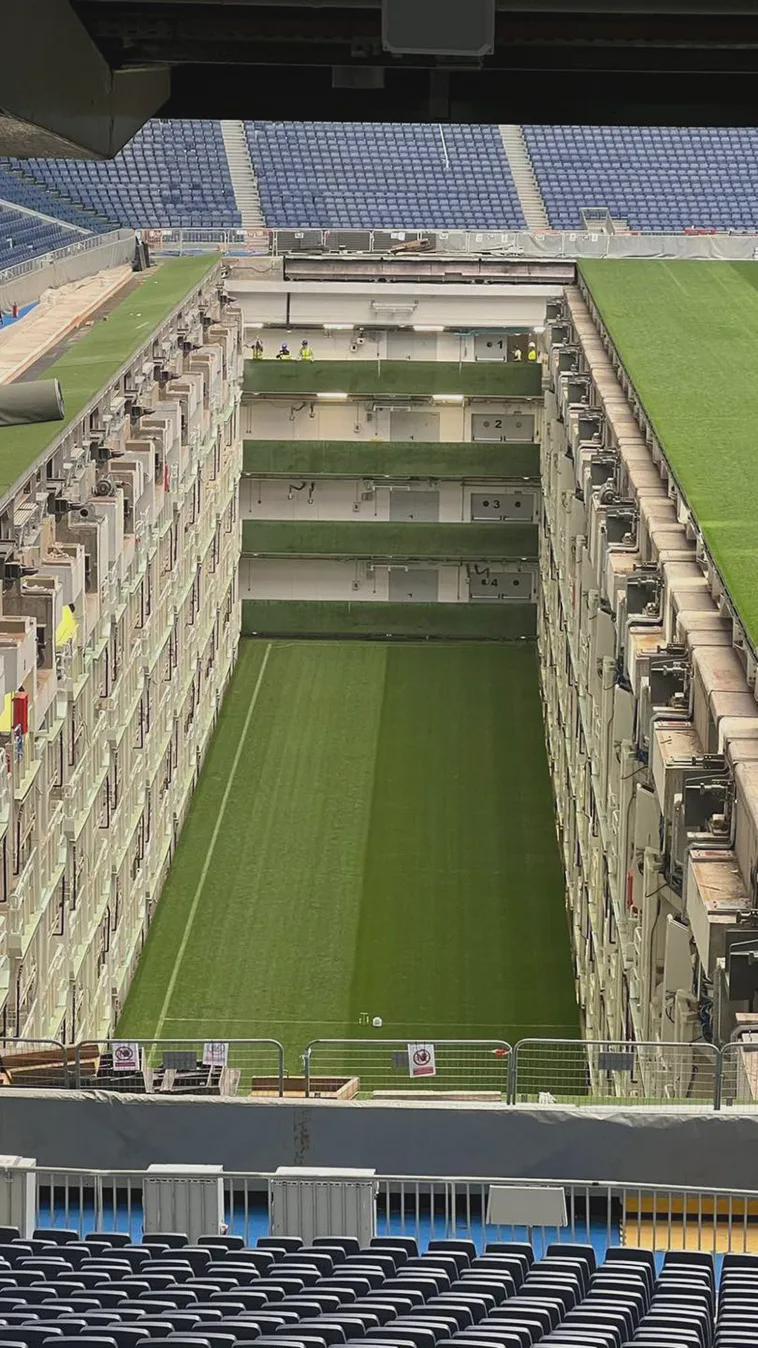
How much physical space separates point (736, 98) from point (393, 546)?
95.3 ft

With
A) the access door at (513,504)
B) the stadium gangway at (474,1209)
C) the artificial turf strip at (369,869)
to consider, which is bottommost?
the stadium gangway at (474,1209)

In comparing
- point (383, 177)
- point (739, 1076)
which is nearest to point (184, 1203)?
point (739, 1076)

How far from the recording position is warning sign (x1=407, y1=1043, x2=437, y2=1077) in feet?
45.5

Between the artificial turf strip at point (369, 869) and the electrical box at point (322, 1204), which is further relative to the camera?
the artificial turf strip at point (369, 869)

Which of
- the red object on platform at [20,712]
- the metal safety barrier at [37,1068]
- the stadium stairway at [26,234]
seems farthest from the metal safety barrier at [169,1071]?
the stadium stairway at [26,234]

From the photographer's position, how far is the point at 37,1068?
51.3 ft

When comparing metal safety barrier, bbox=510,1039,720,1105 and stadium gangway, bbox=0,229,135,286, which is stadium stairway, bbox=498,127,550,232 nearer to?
stadium gangway, bbox=0,229,135,286

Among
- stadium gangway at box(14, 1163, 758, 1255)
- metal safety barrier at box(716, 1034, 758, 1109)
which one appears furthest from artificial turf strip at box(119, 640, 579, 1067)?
metal safety barrier at box(716, 1034, 758, 1109)

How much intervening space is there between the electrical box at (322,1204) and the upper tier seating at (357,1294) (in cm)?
26

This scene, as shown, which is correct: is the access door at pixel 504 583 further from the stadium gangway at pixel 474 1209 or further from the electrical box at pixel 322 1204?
the electrical box at pixel 322 1204

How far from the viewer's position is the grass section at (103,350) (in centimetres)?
2206

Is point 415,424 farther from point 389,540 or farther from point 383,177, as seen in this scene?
point 383,177

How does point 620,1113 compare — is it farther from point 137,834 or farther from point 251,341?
point 251,341

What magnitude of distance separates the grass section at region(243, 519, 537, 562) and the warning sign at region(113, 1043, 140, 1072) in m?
25.7
